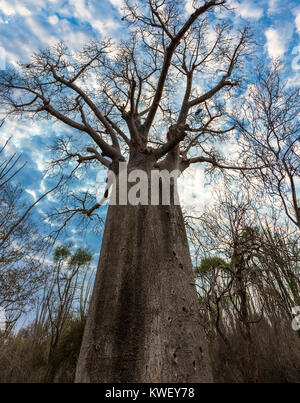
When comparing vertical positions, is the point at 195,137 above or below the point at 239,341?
above

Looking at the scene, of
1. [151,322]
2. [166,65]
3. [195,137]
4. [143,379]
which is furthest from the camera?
[195,137]

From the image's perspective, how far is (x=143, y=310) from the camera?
6.21ft

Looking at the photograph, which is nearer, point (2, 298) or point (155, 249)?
point (155, 249)

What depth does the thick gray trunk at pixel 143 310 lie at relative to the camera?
1650mm

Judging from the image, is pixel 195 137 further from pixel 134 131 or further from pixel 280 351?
pixel 280 351

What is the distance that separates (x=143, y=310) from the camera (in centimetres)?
189

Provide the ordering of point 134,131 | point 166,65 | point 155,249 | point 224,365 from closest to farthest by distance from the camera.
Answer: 1. point 155,249
2. point 166,65
3. point 134,131
4. point 224,365

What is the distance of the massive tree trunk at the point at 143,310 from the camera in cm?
165

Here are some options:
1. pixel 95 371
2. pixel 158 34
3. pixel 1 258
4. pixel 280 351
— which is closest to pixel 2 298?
pixel 1 258

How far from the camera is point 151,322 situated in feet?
6.02

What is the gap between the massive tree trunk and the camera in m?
1.65

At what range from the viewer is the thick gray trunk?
165 centimetres

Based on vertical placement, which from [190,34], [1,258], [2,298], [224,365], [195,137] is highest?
[190,34]

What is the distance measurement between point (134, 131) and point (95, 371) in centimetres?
292
